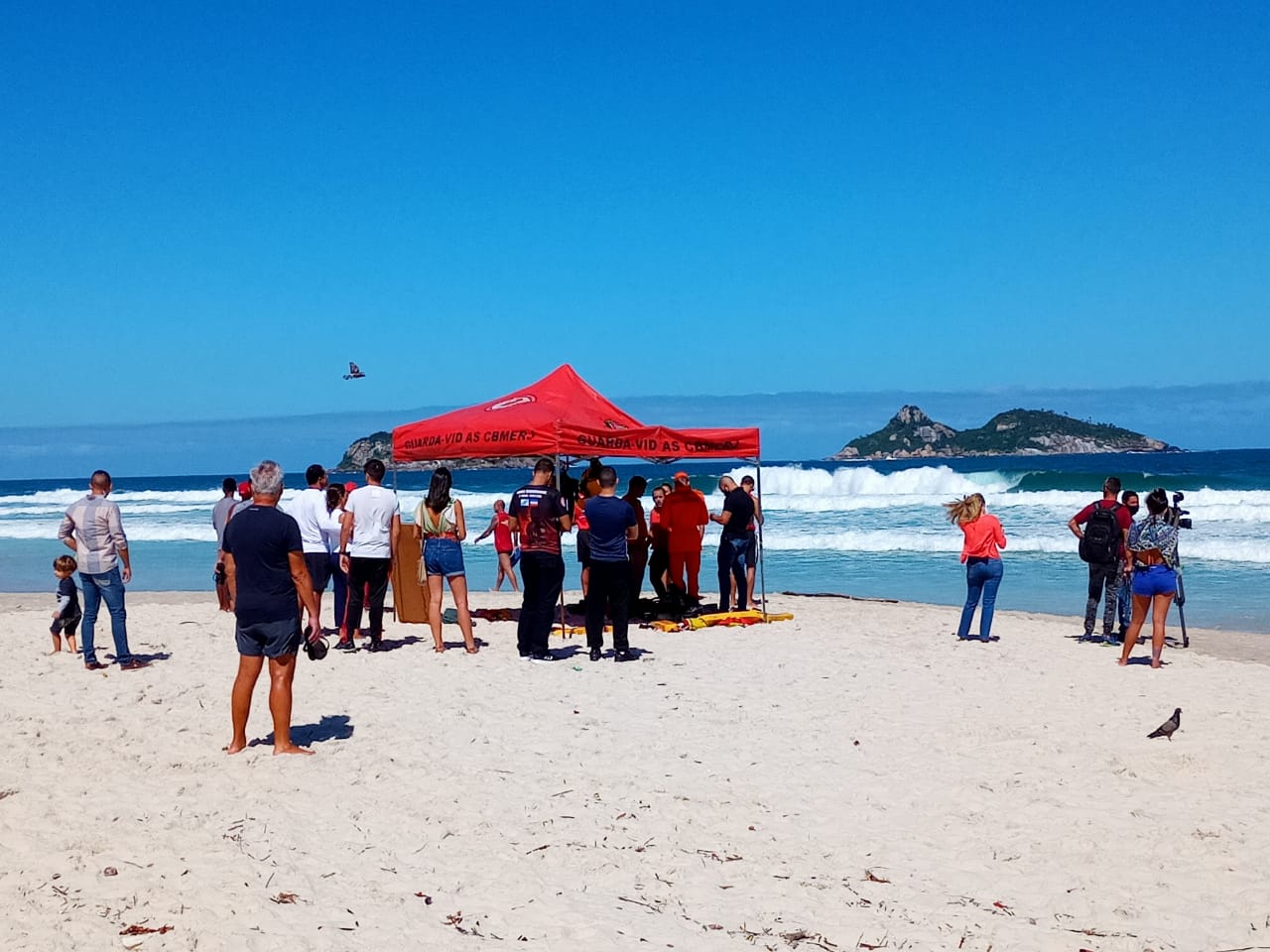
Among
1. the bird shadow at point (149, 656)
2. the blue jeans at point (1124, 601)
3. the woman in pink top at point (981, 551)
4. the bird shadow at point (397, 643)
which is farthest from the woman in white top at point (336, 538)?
the blue jeans at point (1124, 601)

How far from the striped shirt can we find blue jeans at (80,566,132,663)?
0.08 metres

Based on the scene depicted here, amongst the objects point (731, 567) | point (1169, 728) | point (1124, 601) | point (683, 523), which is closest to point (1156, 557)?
point (1124, 601)

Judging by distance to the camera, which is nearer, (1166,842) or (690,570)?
(1166,842)

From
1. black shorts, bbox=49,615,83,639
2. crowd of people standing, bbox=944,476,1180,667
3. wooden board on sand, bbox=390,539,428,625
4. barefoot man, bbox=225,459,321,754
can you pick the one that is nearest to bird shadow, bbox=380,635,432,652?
wooden board on sand, bbox=390,539,428,625

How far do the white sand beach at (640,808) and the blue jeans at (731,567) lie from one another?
246cm

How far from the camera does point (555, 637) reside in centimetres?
1068

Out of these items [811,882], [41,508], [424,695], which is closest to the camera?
[811,882]

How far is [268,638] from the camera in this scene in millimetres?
5750

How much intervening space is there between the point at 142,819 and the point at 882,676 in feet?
18.6

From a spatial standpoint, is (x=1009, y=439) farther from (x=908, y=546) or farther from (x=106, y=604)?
(x=106, y=604)

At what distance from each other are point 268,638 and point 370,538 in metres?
3.48

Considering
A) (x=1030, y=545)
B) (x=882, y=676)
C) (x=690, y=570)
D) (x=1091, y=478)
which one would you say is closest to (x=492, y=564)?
(x=690, y=570)

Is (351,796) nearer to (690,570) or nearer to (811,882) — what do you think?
(811,882)

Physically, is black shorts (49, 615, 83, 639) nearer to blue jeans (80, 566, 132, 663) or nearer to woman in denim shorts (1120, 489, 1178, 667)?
blue jeans (80, 566, 132, 663)
